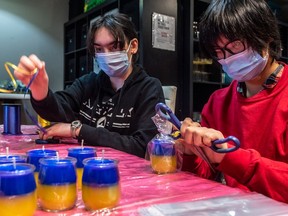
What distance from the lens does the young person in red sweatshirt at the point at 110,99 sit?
1.29 meters

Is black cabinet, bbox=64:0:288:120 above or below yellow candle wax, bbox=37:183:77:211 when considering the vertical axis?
above

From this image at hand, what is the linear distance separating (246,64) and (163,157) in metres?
0.45

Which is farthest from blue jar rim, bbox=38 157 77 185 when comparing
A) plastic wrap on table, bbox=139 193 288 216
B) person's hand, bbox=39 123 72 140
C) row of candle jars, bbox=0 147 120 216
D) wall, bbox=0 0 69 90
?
wall, bbox=0 0 69 90

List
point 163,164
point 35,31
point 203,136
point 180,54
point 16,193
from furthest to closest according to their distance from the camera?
point 35,31 < point 180,54 < point 163,164 < point 203,136 < point 16,193

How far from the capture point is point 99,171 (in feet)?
1.78

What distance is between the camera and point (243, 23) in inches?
36.5

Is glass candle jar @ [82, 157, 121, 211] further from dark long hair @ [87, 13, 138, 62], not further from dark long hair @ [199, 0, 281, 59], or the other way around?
dark long hair @ [87, 13, 138, 62]

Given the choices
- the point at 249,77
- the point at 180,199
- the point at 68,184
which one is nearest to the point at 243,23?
the point at 249,77

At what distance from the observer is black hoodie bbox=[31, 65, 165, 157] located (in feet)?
4.18

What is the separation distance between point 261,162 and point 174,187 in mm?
243

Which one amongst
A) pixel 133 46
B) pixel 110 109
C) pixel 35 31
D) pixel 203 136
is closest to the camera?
pixel 203 136

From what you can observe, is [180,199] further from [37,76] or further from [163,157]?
[37,76]

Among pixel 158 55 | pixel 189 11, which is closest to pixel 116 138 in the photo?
pixel 158 55

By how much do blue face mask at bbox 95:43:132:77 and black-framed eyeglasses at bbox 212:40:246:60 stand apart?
66 centimetres
